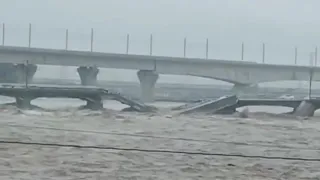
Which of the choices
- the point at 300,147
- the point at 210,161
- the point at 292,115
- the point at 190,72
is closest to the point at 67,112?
the point at 292,115

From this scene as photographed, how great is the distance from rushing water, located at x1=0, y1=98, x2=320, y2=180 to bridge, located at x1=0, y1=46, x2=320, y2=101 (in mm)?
27019

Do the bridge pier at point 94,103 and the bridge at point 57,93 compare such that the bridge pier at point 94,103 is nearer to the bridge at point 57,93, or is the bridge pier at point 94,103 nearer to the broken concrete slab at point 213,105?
the bridge at point 57,93

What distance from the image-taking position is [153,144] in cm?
1041

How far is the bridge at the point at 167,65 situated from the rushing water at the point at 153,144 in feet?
88.6

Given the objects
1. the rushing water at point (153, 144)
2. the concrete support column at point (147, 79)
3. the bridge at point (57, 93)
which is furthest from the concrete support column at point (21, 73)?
the concrete support column at point (147, 79)

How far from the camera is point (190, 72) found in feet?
151

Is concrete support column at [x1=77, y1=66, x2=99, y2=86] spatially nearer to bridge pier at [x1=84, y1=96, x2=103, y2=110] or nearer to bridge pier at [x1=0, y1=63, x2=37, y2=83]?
bridge pier at [x1=0, y1=63, x2=37, y2=83]

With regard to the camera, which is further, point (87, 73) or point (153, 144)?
point (87, 73)

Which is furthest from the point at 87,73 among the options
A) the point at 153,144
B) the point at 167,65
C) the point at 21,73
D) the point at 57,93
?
the point at 153,144

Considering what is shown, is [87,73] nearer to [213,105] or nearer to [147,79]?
[147,79]

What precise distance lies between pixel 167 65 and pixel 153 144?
3585cm

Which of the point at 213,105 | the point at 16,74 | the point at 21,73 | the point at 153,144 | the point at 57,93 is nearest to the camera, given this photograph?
the point at 153,144

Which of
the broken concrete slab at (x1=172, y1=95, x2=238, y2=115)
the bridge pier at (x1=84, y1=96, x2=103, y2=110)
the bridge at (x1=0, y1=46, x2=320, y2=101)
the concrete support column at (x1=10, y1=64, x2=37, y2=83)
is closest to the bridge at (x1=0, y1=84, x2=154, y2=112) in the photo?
the bridge pier at (x1=84, y1=96, x2=103, y2=110)

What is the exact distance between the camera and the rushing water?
7.46 metres
